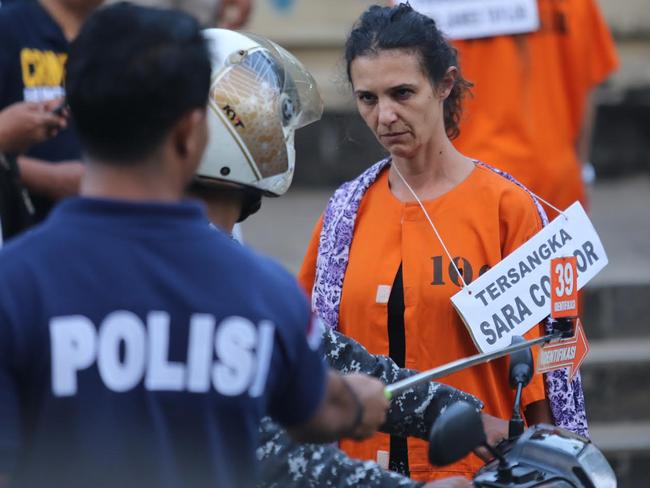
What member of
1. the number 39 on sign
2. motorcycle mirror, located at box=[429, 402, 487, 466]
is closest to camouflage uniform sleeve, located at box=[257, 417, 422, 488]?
motorcycle mirror, located at box=[429, 402, 487, 466]

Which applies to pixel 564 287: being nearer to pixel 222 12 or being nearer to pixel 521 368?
pixel 521 368

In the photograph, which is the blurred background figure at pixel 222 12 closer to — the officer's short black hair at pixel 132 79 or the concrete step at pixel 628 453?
the concrete step at pixel 628 453

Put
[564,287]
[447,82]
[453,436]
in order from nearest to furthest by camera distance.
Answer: [453,436] < [564,287] < [447,82]

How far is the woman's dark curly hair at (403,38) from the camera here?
387 cm

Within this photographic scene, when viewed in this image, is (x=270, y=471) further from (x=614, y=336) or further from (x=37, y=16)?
(x=614, y=336)

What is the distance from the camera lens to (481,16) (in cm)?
531

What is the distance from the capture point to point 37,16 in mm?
4414

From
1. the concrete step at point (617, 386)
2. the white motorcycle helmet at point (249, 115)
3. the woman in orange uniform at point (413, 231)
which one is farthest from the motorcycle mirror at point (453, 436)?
the concrete step at point (617, 386)

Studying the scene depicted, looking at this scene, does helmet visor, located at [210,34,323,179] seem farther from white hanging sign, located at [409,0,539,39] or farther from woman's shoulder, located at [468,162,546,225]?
white hanging sign, located at [409,0,539,39]

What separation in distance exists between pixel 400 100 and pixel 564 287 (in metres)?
0.83

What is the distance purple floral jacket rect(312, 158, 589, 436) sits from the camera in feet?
12.0

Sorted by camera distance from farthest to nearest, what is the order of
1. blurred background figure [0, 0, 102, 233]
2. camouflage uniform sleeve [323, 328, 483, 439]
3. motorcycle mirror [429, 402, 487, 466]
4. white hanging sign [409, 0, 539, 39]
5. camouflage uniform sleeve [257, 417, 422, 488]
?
white hanging sign [409, 0, 539, 39] → blurred background figure [0, 0, 102, 233] → camouflage uniform sleeve [323, 328, 483, 439] → camouflage uniform sleeve [257, 417, 422, 488] → motorcycle mirror [429, 402, 487, 466]

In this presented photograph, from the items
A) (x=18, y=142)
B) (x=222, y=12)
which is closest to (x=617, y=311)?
(x=222, y=12)

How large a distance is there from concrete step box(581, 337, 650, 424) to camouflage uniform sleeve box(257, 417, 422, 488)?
11.9ft
